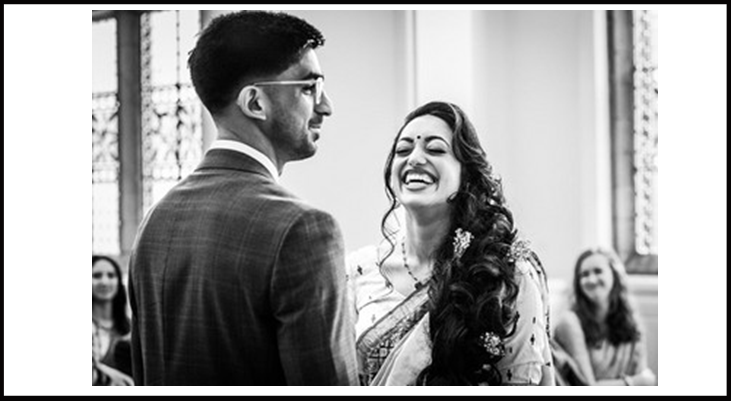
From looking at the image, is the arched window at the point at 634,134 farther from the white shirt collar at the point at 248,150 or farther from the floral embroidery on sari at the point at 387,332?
the white shirt collar at the point at 248,150

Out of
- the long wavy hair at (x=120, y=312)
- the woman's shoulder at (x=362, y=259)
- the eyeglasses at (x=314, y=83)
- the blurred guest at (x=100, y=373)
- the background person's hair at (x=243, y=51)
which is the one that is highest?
the background person's hair at (x=243, y=51)

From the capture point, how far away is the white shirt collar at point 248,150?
2.58 metres

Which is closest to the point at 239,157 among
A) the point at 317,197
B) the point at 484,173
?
the point at 317,197

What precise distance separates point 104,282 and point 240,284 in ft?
2.65

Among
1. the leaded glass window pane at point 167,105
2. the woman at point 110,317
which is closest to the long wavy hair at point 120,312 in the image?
the woman at point 110,317

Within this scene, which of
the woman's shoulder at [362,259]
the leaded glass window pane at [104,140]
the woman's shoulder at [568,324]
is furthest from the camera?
the woman's shoulder at [568,324]

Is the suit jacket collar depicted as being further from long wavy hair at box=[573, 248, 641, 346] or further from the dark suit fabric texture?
long wavy hair at box=[573, 248, 641, 346]

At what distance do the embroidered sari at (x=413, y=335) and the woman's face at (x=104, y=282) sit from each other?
0.80m

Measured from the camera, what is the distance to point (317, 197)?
9.65 ft

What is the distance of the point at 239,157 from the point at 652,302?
4.72 feet

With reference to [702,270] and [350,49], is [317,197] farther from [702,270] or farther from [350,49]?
[702,270]

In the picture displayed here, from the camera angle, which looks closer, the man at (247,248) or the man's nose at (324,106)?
the man at (247,248)

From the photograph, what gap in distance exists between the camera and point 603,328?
11.1ft

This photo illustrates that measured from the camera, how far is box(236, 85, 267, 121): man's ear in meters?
2.65
